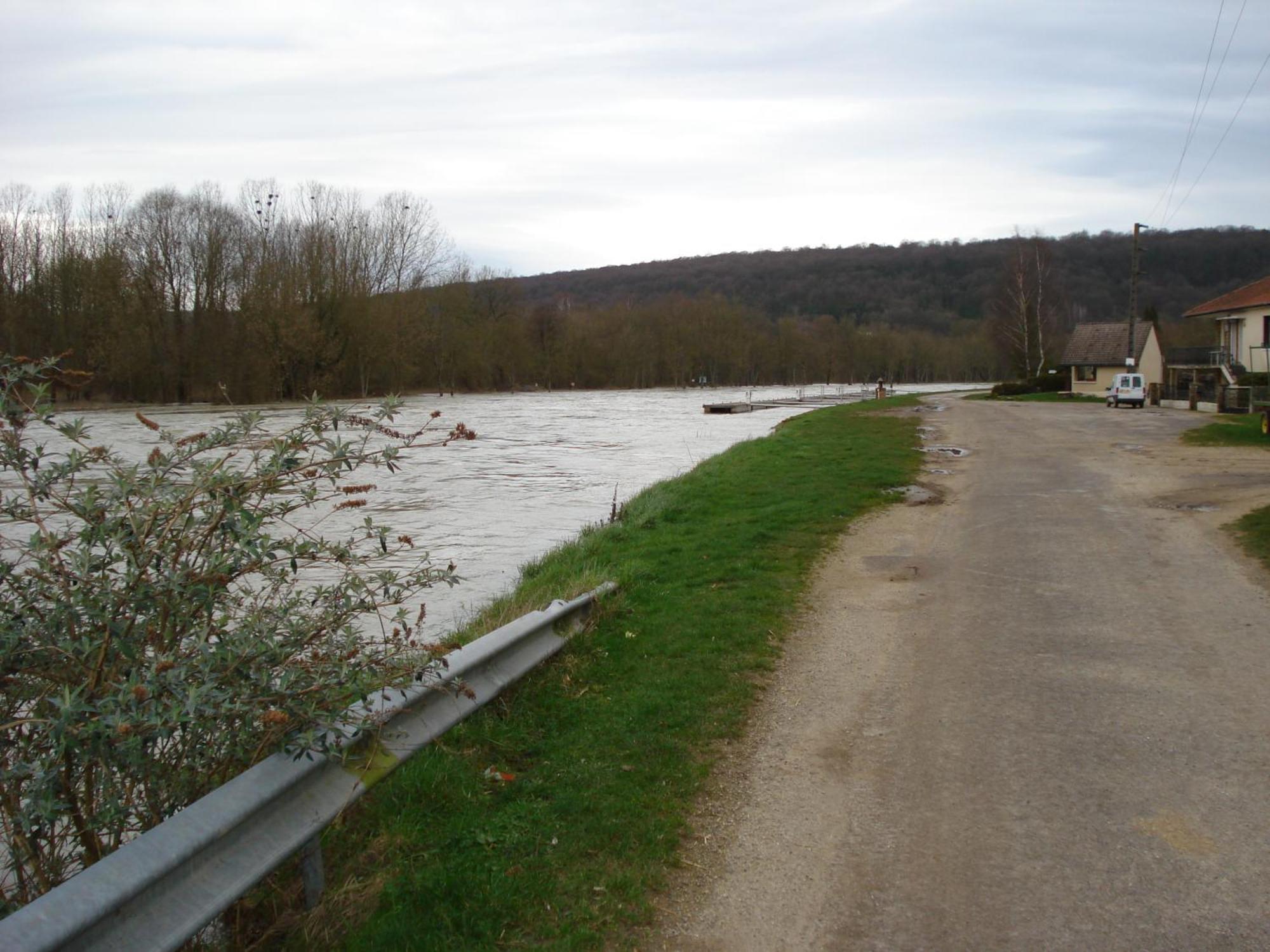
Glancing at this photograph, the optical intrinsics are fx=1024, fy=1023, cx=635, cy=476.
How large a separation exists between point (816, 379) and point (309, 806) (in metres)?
160

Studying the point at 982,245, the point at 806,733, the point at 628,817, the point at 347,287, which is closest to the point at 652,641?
the point at 806,733

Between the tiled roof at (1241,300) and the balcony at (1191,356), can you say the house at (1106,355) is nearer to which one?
the balcony at (1191,356)

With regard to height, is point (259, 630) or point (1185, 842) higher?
point (259, 630)

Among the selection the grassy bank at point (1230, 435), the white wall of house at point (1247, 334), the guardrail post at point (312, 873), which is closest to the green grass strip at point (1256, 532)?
the guardrail post at point (312, 873)

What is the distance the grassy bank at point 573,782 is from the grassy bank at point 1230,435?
1735 cm

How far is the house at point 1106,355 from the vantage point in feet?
203

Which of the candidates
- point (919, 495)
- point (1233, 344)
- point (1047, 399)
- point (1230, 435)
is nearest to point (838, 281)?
point (1047, 399)

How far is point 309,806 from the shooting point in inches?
135

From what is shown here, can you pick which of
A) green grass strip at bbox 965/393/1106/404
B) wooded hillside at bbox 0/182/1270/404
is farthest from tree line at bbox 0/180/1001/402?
green grass strip at bbox 965/393/1106/404

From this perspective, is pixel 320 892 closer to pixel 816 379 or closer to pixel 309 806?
pixel 309 806

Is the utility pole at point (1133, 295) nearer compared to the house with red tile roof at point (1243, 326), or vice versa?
the house with red tile roof at point (1243, 326)

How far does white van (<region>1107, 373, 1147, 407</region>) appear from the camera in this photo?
44.4m

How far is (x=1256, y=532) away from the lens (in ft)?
35.0

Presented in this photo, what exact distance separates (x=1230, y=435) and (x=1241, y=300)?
24.7m
